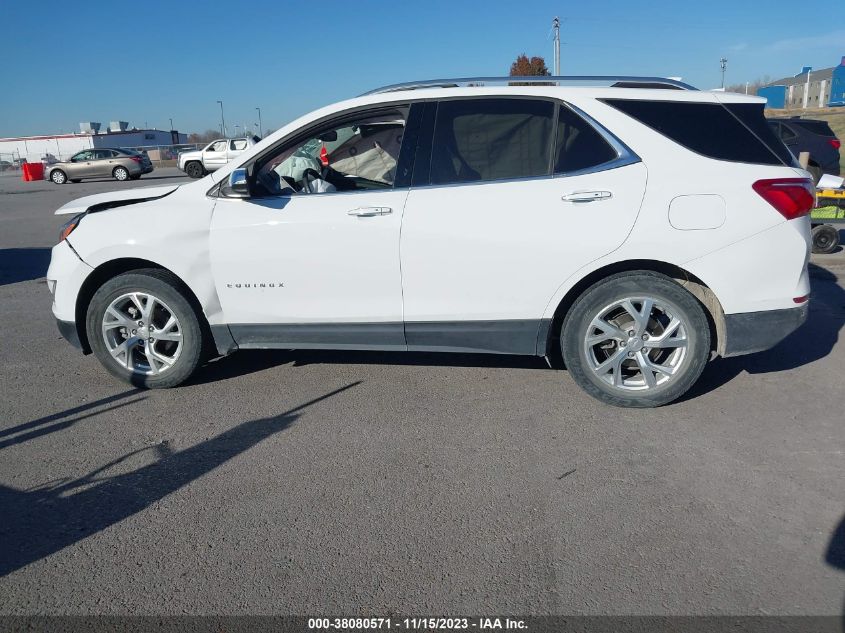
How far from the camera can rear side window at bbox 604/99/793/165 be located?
13.6 ft

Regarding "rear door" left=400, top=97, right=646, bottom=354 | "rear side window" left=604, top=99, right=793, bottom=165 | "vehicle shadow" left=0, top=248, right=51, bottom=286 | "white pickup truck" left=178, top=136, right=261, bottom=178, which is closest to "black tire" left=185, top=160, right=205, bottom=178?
"white pickup truck" left=178, top=136, right=261, bottom=178

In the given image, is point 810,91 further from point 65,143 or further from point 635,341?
point 635,341

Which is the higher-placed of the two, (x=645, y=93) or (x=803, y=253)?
(x=645, y=93)

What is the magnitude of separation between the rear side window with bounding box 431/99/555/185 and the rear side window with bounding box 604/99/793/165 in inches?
19.1

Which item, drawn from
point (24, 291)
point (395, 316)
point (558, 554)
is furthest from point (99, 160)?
point (558, 554)

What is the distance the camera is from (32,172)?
121ft

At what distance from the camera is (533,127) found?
4383 millimetres

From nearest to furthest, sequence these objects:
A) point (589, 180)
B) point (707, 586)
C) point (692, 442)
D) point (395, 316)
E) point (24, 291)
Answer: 1. point (707, 586)
2. point (692, 442)
3. point (589, 180)
4. point (395, 316)
5. point (24, 291)

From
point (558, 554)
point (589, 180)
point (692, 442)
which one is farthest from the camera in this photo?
point (589, 180)

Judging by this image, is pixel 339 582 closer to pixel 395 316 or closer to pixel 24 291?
pixel 395 316

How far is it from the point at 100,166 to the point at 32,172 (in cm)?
778

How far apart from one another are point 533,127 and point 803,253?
1.80 metres

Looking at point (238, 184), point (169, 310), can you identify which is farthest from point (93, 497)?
point (238, 184)

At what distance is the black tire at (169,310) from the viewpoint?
468 centimetres
